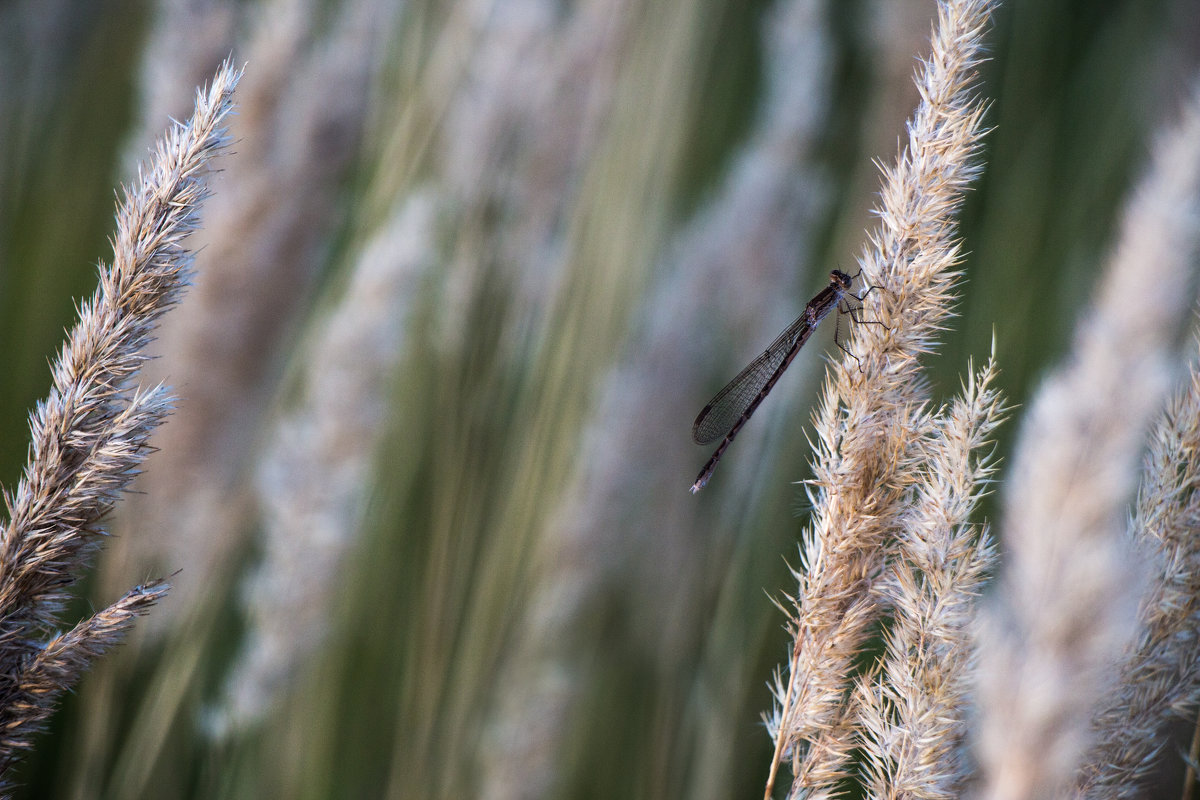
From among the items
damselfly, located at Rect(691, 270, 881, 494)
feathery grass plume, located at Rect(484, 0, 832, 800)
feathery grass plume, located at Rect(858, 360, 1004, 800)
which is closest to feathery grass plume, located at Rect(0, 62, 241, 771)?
feathery grass plume, located at Rect(858, 360, 1004, 800)

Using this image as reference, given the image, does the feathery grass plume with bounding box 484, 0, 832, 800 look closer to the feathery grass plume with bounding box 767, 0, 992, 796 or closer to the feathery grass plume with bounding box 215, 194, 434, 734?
the feathery grass plume with bounding box 215, 194, 434, 734

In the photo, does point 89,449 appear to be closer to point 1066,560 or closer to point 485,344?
point 1066,560

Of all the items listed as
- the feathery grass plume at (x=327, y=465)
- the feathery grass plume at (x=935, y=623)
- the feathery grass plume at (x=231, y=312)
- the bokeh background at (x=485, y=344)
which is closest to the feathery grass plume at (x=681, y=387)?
the bokeh background at (x=485, y=344)

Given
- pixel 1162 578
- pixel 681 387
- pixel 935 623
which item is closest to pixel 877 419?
pixel 935 623

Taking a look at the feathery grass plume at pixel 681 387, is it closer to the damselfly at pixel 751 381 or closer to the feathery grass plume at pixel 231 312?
the damselfly at pixel 751 381

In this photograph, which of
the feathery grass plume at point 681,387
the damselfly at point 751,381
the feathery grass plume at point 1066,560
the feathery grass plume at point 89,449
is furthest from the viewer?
the damselfly at point 751,381

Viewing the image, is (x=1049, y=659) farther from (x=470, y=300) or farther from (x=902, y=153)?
(x=470, y=300)
